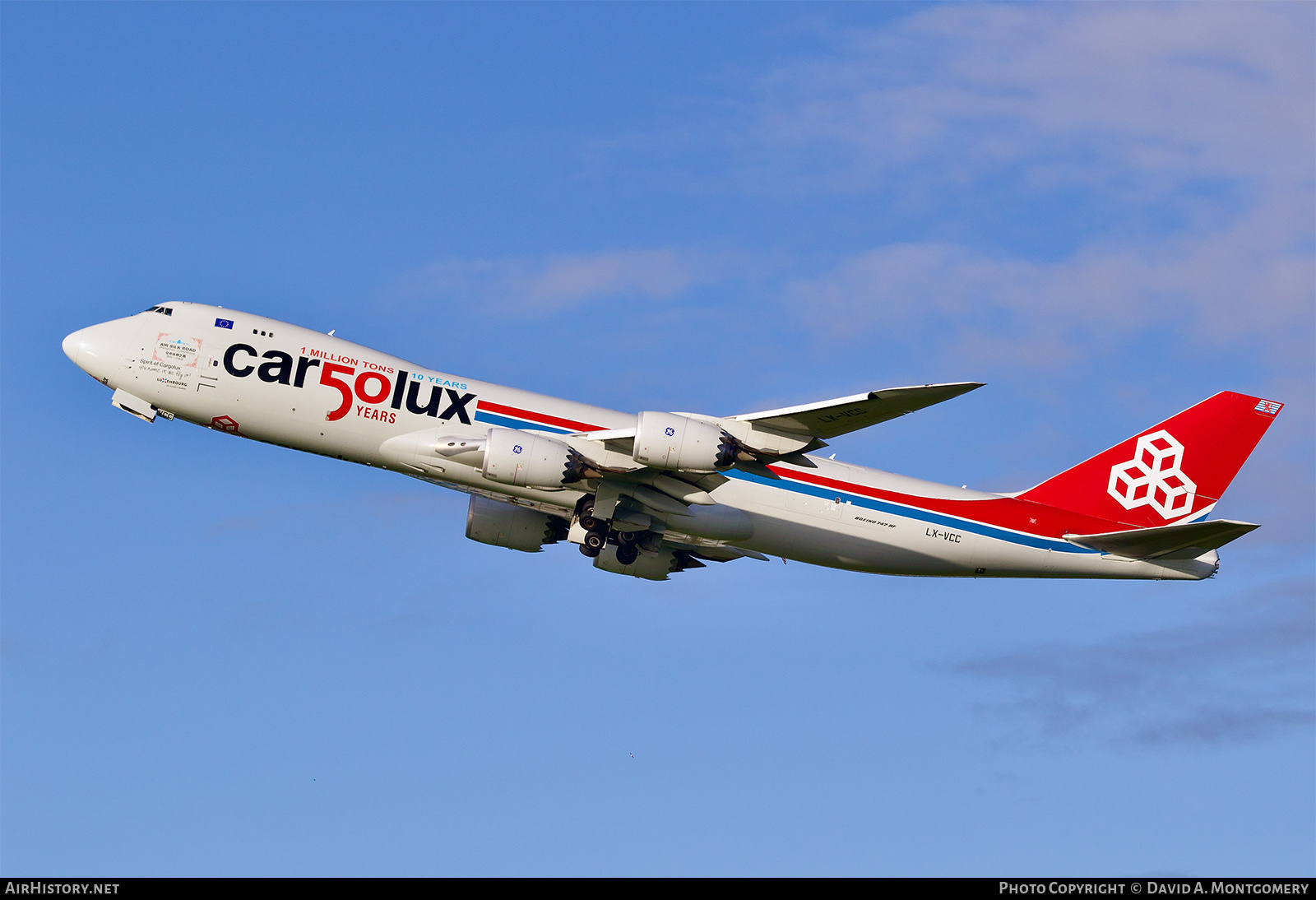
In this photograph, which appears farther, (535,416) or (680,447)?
(535,416)

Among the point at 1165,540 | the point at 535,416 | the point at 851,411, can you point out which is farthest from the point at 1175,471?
the point at 535,416

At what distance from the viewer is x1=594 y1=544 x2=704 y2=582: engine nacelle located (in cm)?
4338

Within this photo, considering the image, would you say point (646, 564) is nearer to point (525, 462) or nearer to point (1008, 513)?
point (525, 462)

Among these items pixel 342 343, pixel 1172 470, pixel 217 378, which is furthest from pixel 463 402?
pixel 1172 470

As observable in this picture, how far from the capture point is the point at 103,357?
40.4 m

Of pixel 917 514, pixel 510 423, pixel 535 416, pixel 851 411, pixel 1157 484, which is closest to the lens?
pixel 851 411

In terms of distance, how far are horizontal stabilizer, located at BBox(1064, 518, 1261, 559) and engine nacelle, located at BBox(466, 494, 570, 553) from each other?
17664mm

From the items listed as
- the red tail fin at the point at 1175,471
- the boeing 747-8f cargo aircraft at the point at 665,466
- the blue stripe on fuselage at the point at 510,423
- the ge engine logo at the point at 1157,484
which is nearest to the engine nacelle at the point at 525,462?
the boeing 747-8f cargo aircraft at the point at 665,466

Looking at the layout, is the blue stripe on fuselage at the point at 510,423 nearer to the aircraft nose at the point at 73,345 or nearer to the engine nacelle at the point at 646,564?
the engine nacelle at the point at 646,564

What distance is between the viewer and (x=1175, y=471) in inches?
1843

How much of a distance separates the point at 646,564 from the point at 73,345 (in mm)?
19367

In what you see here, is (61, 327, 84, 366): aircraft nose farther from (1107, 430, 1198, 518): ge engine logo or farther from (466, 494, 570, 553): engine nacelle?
(1107, 430, 1198, 518): ge engine logo
